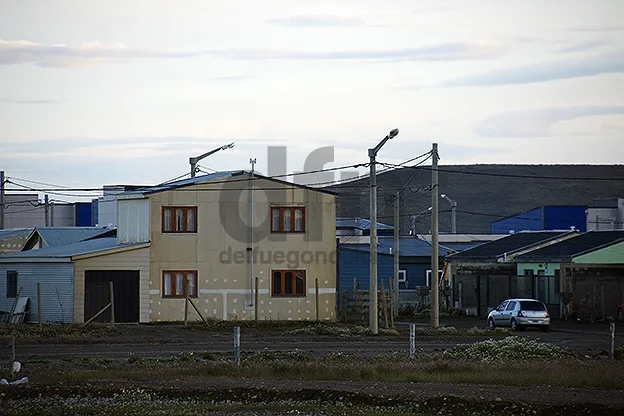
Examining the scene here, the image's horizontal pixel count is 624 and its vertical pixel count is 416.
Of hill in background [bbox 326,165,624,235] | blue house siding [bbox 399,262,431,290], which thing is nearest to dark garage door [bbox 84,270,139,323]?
blue house siding [bbox 399,262,431,290]

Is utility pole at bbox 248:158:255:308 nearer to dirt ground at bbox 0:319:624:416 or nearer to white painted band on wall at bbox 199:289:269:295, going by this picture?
white painted band on wall at bbox 199:289:269:295

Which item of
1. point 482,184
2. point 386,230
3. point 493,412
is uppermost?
point 482,184

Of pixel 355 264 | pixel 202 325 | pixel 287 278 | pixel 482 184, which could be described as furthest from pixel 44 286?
pixel 482 184

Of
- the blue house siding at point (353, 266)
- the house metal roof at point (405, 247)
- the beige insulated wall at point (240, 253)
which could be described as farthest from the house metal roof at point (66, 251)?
the house metal roof at point (405, 247)

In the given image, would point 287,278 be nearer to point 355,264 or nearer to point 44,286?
point 44,286

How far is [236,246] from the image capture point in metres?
50.8

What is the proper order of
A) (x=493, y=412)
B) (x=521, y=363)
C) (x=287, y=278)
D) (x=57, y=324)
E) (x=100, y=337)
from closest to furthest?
(x=493, y=412) → (x=521, y=363) → (x=100, y=337) → (x=57, y=324) → (x=287, y=278)

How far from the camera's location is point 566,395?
21.8 metres

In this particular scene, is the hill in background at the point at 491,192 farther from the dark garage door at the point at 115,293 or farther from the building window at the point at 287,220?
the dark garage door at the point at 115,293

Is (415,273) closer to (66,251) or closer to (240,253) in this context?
(240,253)

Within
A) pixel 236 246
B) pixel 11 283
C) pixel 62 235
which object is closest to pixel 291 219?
pixel 236 246

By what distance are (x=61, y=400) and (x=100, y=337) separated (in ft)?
66.6

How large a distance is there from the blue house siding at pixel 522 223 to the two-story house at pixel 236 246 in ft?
186

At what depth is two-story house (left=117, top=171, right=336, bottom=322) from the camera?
50.1 metres
